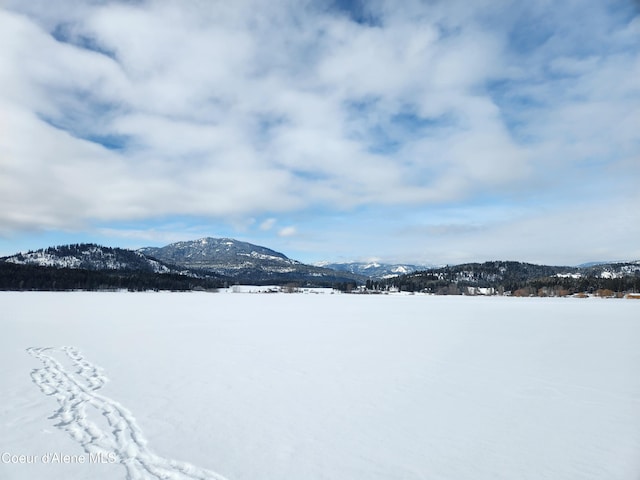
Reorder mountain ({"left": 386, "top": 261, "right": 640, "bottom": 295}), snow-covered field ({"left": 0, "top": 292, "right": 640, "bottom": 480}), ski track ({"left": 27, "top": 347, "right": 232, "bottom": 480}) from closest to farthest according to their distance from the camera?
ski track ({"left": 27, "top": 347, "right": 232, "bottom": 480}) < snow-covered field ({"left": 0, "top": 292, "right": 640, "bottom": 480}) < mountain ({"left": 386, "top": 261, "right": 640, "bottom": 295})

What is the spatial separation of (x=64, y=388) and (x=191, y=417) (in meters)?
4.15

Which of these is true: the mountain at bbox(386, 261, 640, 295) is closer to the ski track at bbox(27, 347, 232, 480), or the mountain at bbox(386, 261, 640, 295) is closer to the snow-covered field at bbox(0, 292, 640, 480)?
the snow-covered field at bbox(0, 292, 640, 480)

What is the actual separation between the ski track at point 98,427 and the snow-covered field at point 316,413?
3cm

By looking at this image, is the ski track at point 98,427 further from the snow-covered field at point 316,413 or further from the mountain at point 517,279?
the mountain at point 517,279

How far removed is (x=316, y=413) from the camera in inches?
303

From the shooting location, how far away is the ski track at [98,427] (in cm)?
502

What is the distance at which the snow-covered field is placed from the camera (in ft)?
17.5

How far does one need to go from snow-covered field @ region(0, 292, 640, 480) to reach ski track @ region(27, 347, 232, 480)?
34mm

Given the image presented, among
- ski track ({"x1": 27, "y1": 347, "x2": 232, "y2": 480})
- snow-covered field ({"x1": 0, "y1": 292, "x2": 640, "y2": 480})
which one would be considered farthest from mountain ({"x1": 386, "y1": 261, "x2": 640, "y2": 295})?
ski track ({"x1": 27, "y1": 347, "x2": 232, "y2": 480})

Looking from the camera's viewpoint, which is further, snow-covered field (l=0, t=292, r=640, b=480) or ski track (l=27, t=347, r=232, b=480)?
snow-covered field (l=0, t=292, r=640, b=480)

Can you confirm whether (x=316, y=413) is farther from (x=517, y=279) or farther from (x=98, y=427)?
(x=517, y=279)

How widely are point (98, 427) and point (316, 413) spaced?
13.4ft

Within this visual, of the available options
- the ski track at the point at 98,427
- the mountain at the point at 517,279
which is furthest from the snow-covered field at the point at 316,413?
the mountain at the point at 517,279

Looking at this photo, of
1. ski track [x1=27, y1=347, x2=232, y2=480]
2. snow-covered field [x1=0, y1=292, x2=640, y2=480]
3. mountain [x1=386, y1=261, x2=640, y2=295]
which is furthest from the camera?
mountain [x1=386, y1=261, x2=640, y2=295]
